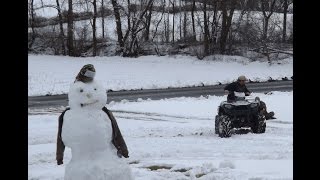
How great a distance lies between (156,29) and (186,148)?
108 ft

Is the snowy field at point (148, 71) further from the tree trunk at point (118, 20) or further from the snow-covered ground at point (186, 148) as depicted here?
the snow-covered ground at point (186, 148)

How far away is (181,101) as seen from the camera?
21.7m

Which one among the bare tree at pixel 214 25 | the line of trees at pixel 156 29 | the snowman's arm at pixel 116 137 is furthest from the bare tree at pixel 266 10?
the snowman's arm at pixel 116 137

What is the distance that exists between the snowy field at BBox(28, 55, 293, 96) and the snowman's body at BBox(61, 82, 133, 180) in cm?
2207

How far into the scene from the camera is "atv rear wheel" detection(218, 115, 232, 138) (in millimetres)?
12711

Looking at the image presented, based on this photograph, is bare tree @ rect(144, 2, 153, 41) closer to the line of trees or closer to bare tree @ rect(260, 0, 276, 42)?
the line of trees

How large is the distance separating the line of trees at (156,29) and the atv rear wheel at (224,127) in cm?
2662

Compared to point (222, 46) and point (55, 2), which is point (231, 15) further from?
point (55, 2)

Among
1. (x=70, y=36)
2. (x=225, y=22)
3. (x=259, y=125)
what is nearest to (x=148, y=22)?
(x=225, y=22)

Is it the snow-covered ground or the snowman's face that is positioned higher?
the snowman's face

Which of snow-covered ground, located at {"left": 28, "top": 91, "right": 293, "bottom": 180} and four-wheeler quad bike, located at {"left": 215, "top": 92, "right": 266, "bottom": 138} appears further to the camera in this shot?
four-wheeler quad bike, located at {"left": 215, "top": 92, "right": 266, "bottom": 138}

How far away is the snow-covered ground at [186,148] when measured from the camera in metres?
9.21

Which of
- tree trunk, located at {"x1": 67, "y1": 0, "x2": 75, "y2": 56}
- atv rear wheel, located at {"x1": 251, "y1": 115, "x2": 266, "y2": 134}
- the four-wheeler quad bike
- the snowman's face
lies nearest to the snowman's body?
the snowman's face
